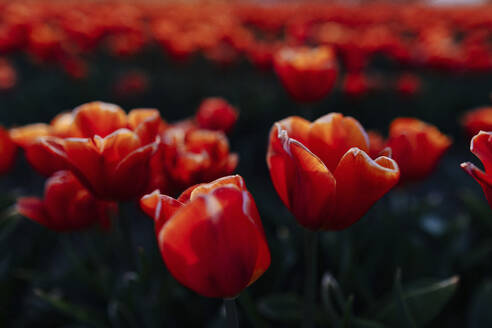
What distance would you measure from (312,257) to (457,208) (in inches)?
99.3

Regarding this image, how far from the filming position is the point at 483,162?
619 mm

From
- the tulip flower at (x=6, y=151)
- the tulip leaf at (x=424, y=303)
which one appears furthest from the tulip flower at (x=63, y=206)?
the tulip leaf at (x=424, y=303)

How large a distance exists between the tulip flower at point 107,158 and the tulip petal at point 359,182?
1.13 ft

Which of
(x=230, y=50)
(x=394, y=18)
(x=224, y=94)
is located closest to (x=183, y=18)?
(x=230, y=50)

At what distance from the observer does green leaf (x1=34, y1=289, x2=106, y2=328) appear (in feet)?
3.59

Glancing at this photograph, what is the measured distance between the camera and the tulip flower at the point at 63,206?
1020mm

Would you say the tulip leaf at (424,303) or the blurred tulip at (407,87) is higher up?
the tulip leaf at (424,303)

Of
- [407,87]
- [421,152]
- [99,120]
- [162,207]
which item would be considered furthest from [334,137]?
[407,87]

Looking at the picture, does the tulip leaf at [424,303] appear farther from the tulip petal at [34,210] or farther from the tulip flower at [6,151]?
the tulip flower at [6,151]

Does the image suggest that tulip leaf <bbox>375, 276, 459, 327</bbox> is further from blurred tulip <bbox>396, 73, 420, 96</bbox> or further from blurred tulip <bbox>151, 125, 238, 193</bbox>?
blurred tulip <bbox>396, 73, 420, 96</bbox>

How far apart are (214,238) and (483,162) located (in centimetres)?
39

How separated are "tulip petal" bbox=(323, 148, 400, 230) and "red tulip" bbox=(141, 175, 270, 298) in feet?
0.54

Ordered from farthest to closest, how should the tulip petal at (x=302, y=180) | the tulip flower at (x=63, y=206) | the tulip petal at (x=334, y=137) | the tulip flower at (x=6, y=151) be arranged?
→ the tulip flower at (x=6, y=151)
the tulip flower at (x=63, y=206)
the tulip petal at (x=334, y=137)
the tulip petal at (x=302, y=180)

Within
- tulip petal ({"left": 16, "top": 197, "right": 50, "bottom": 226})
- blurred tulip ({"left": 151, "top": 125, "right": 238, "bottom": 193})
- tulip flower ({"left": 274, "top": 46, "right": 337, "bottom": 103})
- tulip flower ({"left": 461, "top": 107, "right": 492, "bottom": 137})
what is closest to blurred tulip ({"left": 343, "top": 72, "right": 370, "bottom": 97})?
tulip flower ({"left": 461, "top": 107, "right": 492, "bottom": 137})
